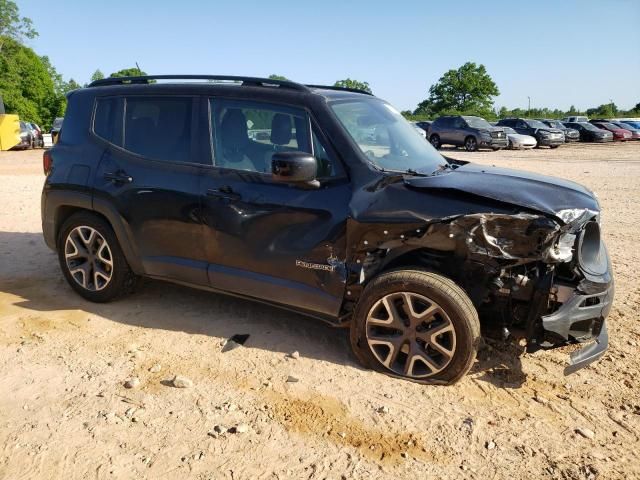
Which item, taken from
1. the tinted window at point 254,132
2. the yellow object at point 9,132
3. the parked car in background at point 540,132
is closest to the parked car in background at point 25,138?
the yellow object at point 9,132

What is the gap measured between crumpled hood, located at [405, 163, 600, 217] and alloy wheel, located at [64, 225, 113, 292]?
276 centimetres

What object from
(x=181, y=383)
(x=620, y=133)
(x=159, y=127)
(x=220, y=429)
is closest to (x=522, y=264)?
(x=220, y=429)

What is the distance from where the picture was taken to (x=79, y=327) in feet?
14.1

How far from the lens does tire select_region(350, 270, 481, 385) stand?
327 cm

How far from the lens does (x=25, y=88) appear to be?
175 ft

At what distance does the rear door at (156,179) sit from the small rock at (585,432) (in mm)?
2728

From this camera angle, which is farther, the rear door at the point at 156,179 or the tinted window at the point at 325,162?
the rear door at the point at 156,179

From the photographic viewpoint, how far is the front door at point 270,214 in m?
3.60

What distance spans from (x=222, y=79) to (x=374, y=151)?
1.41 meters

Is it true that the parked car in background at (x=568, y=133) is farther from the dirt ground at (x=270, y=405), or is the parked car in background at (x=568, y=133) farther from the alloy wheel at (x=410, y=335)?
the alloy wheel at (x=410, y=335)

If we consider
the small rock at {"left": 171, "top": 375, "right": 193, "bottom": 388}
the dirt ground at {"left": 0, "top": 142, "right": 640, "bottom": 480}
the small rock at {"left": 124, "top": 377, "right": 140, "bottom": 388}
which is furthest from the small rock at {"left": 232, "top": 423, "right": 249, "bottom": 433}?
the small rock at {"left": 124, "top": 377, "right": 140, "bottom": 388}

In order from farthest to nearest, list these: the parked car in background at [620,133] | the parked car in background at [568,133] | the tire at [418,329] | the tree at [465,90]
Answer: the tree at [465,90] < the parked car in background at [620,133] < the parked car in background at [568,133] < the tire at [418,329]

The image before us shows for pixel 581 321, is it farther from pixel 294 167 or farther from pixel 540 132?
pixel 540 132

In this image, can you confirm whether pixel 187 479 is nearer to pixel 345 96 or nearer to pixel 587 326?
pixel 587 326
